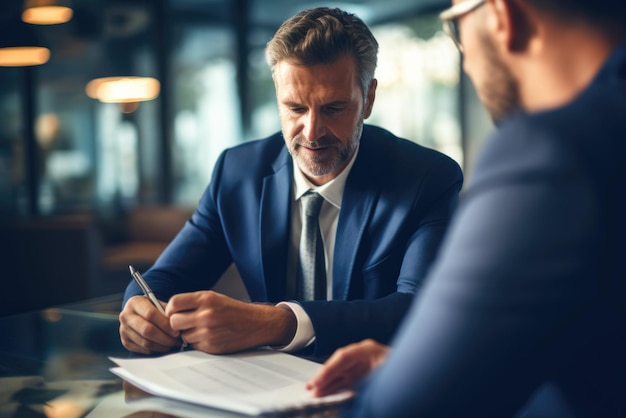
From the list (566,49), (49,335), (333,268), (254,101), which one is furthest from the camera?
(254,101)

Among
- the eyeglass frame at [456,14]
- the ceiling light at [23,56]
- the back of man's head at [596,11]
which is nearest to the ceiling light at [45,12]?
the ceiling light at [23,56]

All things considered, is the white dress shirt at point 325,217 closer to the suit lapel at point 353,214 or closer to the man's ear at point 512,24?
the suit lapel at point 353,214

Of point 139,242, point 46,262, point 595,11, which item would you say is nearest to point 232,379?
point 595,11

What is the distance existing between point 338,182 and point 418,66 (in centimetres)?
716

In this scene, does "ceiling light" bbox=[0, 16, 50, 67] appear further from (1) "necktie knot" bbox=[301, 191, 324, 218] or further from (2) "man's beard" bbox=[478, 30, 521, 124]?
(2) "man's beard" bbox=[478, 30, 521, 124]

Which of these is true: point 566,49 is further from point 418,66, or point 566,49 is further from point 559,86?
point 418,66

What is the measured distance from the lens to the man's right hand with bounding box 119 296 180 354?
132 cm

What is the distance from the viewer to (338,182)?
6.05 ft

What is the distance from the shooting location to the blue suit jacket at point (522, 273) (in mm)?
599

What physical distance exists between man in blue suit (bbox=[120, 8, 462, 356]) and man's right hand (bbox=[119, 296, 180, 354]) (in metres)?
0.23

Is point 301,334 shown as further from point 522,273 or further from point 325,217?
point 522,273

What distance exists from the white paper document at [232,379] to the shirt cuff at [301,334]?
0.03 metres

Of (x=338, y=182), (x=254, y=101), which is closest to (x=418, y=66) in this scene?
(x=254, y=101)

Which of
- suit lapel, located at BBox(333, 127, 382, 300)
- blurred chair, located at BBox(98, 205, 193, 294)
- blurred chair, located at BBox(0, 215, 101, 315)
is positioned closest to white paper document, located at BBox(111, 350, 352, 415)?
suit lapel, located at BBox(333, 127, 382, 300)
